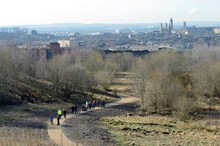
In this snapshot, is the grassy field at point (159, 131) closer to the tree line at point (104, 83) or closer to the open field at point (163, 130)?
the open field at point (163, 130)

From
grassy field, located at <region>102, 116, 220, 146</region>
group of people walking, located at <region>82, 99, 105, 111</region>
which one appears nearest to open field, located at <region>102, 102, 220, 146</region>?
grassy field, located at <region>102, 116, 220, 146</region>

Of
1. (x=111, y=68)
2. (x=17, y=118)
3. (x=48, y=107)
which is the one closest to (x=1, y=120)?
(x=17, y=118)

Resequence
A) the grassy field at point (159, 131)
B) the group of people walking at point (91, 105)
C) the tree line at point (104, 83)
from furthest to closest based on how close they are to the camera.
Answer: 1. the tree line at point (104, 83)
2. the group of people walking at point (91, 105)
3. the grassy field at point (159, 131)

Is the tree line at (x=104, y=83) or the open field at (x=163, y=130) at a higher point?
the tree line at (x=104, y=83)

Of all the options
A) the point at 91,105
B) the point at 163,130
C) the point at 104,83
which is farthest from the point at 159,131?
the point at 104,83

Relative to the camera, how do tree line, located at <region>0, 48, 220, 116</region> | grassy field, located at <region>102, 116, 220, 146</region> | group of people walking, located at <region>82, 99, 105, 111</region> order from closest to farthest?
grassy field, located at <region>102, 116, 220, 146</region> → group of people walking, located at <region>82, 99, 105, 111</region> → tree line, located at <region>0, 48, 220, 116</region>

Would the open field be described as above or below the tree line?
below

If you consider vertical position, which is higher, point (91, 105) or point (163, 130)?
point (91, 105)

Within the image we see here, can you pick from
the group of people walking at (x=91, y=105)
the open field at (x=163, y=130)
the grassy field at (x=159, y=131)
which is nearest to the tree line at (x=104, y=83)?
the open field at (x=163, y=130)

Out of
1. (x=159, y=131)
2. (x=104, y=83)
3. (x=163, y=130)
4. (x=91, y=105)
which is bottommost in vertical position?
(x=104, y=83)

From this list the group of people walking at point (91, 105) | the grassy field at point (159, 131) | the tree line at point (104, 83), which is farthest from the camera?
the tree line at point (104, 83)

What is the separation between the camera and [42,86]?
211 feet

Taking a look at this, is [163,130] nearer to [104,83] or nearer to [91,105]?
[91,105]

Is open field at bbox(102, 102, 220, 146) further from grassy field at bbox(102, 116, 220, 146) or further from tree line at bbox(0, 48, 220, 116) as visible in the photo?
tree line at bbox(0, 48, 220, 116)
